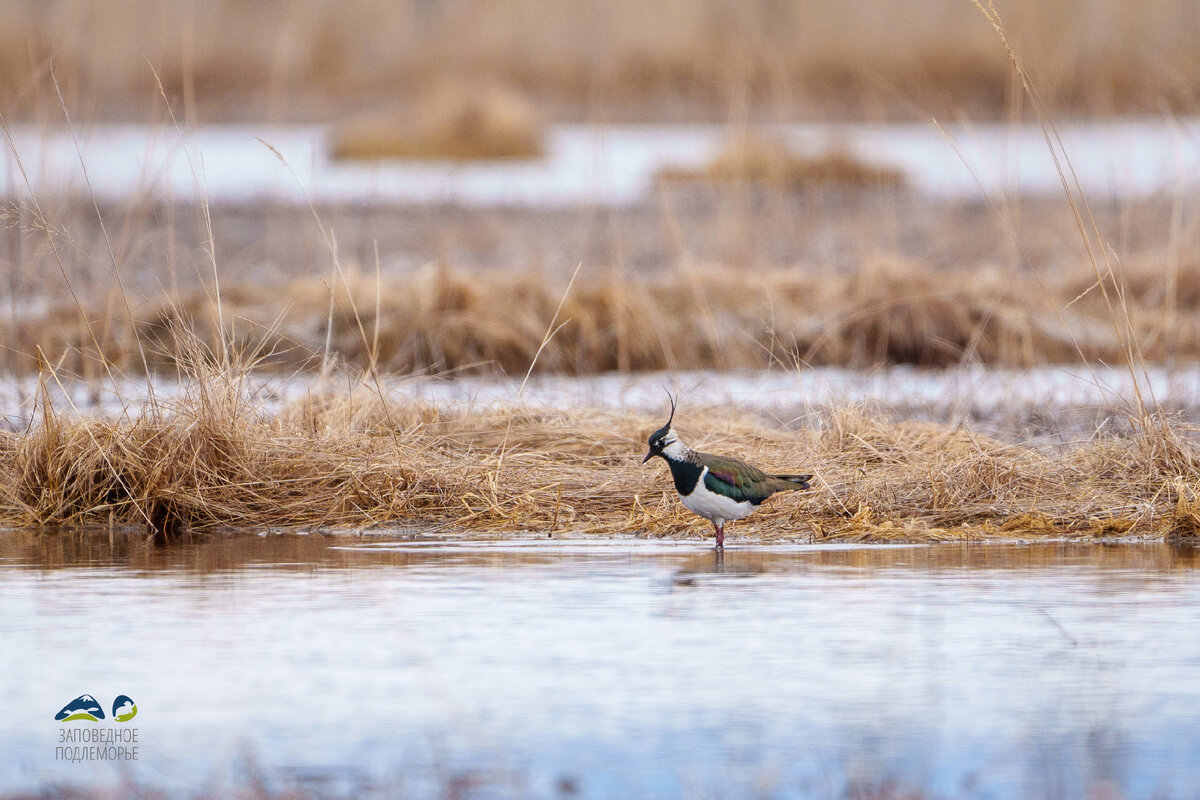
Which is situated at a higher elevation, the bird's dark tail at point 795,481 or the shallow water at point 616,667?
the bird's dark tail at point 795,481

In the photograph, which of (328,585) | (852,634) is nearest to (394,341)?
(328,585)

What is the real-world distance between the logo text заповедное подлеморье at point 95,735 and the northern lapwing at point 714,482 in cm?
241

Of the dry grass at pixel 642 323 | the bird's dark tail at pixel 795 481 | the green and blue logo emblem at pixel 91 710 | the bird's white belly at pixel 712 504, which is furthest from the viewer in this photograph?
the dry grass at pixel 642 323

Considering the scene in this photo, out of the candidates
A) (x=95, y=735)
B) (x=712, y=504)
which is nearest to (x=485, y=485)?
(x=712, y=504)

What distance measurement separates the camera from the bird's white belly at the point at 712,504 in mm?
6398

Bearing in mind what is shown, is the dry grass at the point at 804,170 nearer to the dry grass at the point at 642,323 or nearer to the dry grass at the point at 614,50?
the dry grass at the point at 614,50

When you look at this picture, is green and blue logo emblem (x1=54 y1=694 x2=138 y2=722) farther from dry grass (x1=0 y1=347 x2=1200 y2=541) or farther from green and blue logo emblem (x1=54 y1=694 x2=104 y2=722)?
dry grass (x1=0 y1=347 x2=1200 y2=541)

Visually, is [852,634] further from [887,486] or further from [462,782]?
[887,486]

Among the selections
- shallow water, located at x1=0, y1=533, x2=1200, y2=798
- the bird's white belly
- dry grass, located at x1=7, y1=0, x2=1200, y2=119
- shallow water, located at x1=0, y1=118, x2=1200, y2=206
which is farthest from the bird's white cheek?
dry grass, located at x1=7, y1=0, x2=1200, y2=119

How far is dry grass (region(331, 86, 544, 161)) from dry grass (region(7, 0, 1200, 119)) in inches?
77.4

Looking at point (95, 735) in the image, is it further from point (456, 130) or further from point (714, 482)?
point (456, 130)

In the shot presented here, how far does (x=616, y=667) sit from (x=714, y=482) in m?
1.68

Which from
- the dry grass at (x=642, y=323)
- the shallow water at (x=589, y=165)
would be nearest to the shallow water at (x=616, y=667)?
the dry grass at (x=642, y=323)

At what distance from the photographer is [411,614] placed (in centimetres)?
548
